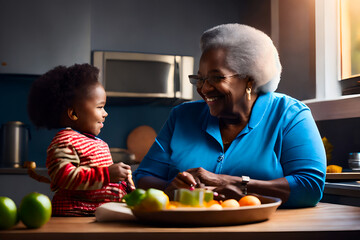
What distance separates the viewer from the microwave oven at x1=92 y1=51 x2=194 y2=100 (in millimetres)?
3738

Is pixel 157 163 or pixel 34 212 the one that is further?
pixel 157 163

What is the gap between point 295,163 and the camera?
1351 millimetres

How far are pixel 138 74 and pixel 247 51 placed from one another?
231 cm

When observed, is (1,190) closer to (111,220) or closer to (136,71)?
(136,71)

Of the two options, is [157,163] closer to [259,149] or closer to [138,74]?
[259,149]

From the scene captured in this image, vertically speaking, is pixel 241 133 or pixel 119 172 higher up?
pixel 241 133

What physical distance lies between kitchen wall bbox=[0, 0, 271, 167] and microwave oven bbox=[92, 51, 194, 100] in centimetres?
24

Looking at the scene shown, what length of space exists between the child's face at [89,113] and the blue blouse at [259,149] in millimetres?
253

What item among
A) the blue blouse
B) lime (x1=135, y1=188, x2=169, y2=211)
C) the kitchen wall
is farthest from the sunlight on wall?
lime (x1=135, y1=188, x2=169, y2=211)

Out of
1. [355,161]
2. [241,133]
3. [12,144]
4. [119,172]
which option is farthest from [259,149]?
[12,144]

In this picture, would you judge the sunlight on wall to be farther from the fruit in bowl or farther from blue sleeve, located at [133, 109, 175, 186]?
the fruit in bowl

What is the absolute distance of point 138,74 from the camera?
3.79 metres

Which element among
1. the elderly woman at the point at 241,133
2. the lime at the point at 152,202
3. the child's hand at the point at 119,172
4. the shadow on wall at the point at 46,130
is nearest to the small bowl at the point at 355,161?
the elderly woman at the point at 241,133

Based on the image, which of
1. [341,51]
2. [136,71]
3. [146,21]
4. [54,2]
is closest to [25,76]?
[54,2]
